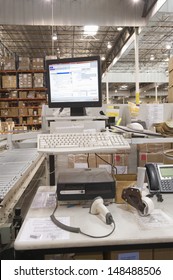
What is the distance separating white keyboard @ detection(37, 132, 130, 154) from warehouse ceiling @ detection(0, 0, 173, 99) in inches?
174

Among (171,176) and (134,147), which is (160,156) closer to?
(134,147)

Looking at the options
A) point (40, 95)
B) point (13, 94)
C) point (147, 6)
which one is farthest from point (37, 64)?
point (147, 6)

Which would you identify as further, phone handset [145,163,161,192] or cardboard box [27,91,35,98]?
cardboard box [27,91,35,98]

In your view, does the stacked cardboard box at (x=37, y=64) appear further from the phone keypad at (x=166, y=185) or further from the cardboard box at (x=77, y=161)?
the phone keypad at (x=166, y=185)

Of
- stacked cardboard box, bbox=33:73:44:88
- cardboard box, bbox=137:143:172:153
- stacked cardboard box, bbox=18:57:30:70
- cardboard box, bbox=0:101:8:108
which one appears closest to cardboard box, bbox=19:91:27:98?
stacked cardboard box, bbox=33:73:44:88

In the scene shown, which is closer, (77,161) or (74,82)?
(74,82)

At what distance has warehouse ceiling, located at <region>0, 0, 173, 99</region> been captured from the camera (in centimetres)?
550

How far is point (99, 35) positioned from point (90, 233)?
8.26 m

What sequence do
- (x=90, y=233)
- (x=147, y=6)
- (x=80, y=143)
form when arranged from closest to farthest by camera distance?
(x=90, y=233) → (x=80, y=143) → (x=147, y=6)

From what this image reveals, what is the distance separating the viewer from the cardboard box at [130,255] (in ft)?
3.77

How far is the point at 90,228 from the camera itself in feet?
3.78

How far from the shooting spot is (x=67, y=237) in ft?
3.50

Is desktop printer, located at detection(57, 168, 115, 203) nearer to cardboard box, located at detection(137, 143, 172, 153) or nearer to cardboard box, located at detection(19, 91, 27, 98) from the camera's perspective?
cardboard box, located at detection(137, 143, 172, 153)

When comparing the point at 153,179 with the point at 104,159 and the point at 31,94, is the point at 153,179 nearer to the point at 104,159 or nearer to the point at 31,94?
the point at 104,159
